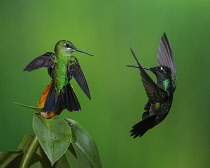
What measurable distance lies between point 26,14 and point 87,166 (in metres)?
0.67

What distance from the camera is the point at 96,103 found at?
54.6 inches

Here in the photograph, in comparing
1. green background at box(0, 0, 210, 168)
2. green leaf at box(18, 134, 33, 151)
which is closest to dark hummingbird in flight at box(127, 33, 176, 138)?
green leaf at box(18, 134, 33, 151)

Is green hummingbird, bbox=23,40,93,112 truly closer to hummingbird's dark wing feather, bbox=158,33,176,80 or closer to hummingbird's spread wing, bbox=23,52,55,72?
hummingbird's spread wing, bbox=23,52,55,72

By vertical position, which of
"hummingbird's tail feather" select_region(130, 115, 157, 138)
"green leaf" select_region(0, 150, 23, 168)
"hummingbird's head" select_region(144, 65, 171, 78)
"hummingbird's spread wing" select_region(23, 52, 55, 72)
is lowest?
"hummingbird's tail feather" select_region(130, 115, 157, 138)

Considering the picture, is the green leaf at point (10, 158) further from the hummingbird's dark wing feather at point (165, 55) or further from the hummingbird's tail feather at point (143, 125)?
the hummingbird's dark wing feather at point (165, 55)

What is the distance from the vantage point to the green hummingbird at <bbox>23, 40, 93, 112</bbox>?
80cm

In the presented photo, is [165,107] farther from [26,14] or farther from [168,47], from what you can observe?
[26,14]

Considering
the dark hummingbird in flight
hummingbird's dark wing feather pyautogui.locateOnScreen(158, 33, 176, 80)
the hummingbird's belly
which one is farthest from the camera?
hummingbird's dark wing feather pyautogui.locateOnScreen(158, 33, 176, 80)

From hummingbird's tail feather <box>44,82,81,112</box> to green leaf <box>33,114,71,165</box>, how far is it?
0.03 metres

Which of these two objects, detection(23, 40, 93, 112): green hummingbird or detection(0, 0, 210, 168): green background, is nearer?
detection(23, 40, 93, 112): green hummingbird

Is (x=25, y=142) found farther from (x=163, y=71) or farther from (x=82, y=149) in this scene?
(x=163, y=71)

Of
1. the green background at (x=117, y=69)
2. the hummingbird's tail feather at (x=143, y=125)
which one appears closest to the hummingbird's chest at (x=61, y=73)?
the hummingbird's tail feather at (x=143, y=125)

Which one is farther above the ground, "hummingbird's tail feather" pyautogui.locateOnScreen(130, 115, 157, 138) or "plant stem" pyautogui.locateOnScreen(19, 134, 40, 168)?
"plant stem" pyautogui.locateOnScreen(19, 134, 40, 168)

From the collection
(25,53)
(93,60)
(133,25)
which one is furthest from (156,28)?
(25,53)
